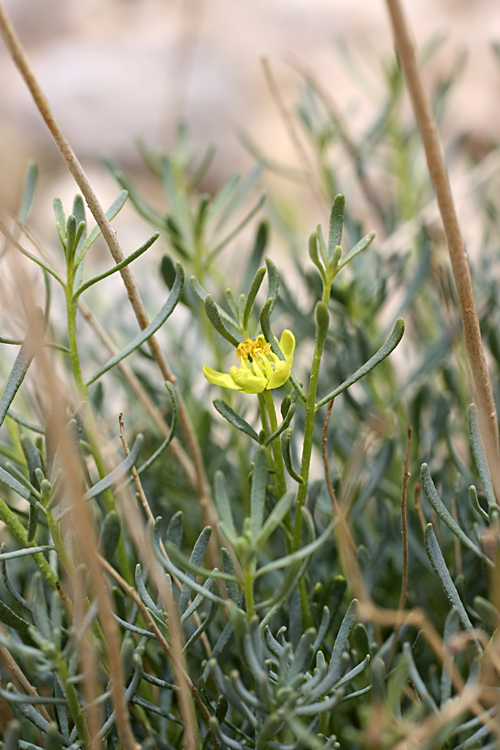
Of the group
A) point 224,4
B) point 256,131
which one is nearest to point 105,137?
point 256,131

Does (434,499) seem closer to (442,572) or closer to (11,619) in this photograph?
(442,572)

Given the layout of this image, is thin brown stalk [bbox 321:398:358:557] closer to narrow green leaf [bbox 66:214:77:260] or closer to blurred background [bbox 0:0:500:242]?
narrow green leaf [bbox 66:214:77:260]

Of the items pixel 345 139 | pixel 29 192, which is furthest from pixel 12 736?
pixel 345 139

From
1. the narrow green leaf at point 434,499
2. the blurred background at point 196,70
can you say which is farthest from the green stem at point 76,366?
the blurred background at point 196,70

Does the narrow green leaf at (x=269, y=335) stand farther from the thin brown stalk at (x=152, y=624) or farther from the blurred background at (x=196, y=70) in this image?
the blurred background at (x=196, y=70)

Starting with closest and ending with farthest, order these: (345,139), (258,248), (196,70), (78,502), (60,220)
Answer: (78,502), (60,220), (258,248), (345,139), (196,70)

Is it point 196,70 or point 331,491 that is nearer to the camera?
point 331,491
